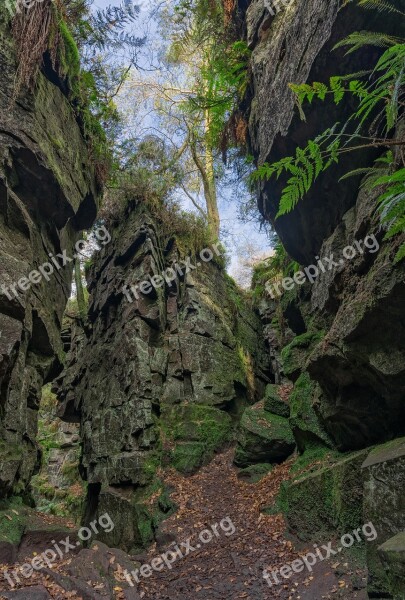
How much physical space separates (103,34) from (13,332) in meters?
8.02

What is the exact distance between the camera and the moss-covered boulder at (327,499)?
17.1ft

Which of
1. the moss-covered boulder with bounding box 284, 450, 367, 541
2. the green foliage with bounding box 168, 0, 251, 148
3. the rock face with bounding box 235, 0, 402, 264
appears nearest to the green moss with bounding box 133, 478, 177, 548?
the moss-covered boulder with bounding box 284, 450, 367, 541

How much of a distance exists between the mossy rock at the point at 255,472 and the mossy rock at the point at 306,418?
6.03 ft

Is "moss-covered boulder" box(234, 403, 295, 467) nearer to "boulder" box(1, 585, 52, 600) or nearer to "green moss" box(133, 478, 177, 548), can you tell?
"green moss" box(133, 478, 177, 548)

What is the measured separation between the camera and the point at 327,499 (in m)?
5.77

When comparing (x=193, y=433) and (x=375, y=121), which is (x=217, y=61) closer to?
(x=375, y=121)

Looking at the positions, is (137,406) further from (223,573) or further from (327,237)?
(327,237)

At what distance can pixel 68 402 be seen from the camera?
15109 millimetres

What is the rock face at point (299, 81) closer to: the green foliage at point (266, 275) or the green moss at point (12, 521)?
the green foliage at point (266, 275)

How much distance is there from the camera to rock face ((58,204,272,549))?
11086mm

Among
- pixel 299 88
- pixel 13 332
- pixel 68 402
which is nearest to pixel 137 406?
pixel 68 402

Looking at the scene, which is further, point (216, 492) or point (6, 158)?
point (216, 492)

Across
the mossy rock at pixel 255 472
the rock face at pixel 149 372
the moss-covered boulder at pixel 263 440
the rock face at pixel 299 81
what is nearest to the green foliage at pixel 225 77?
the rock face at pixel 299 81

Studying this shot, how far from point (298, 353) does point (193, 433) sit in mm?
4773
